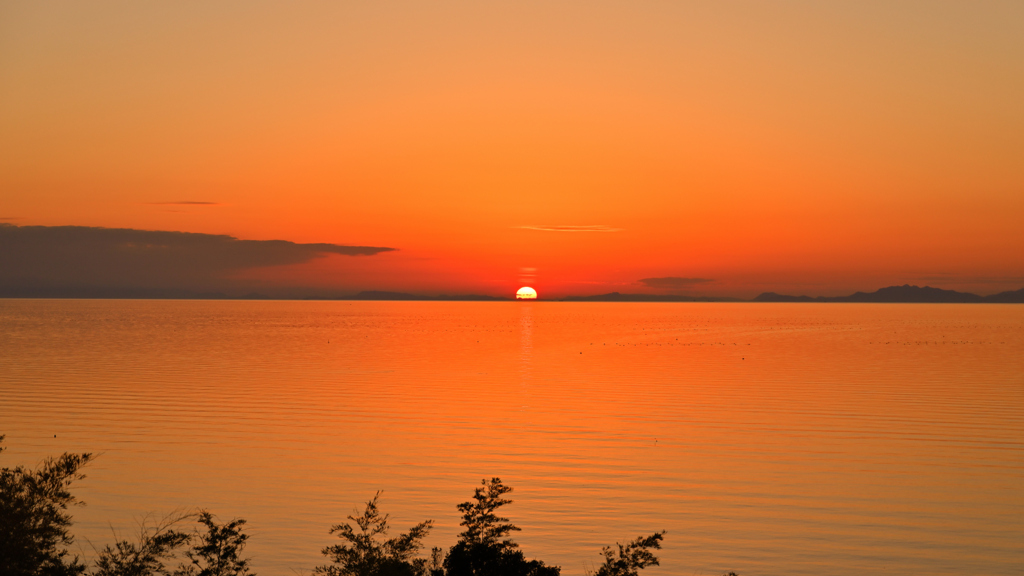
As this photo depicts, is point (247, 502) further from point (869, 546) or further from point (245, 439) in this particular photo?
point (869, 546)

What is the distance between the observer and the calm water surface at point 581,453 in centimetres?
2042

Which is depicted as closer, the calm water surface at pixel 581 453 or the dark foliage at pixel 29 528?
the dark foliage at pixel 29 528

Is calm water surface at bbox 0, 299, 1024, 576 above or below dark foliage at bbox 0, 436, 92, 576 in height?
below

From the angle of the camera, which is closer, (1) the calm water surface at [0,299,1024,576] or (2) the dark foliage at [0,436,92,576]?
(2) the dark foliage at [0,436,92,576]

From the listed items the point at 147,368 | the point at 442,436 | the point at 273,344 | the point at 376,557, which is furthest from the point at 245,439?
the point at 273,344

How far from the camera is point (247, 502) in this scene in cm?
2356

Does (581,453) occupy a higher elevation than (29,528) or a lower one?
lower

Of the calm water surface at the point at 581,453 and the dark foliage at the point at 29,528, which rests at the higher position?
the dark foliage at the point at 29,528

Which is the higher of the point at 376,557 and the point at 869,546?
the point at 376,557

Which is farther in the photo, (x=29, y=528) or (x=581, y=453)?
(x=581, y=453)

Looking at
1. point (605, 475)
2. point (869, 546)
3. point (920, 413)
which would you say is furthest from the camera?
point (920, 413)

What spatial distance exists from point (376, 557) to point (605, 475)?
13738 millimetres

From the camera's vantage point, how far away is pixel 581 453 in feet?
98.1

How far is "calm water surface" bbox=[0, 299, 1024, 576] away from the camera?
20422mm
